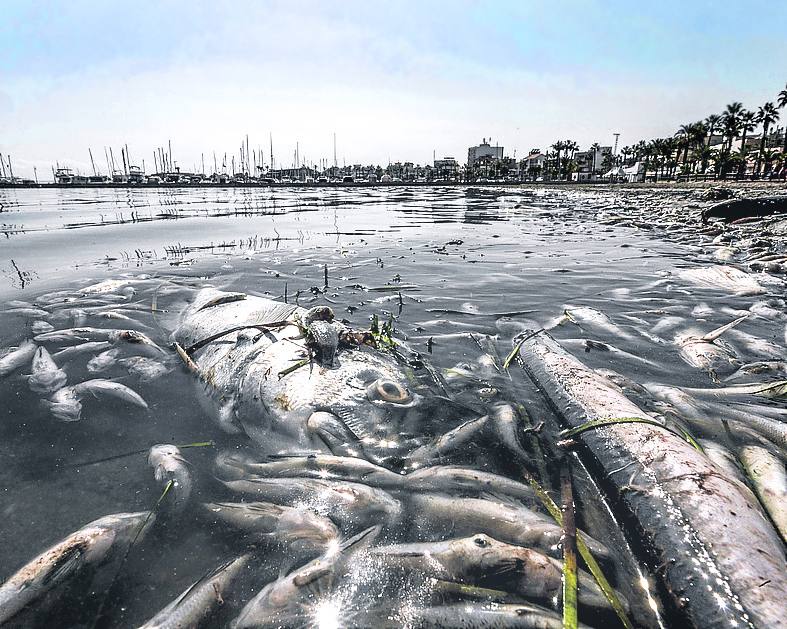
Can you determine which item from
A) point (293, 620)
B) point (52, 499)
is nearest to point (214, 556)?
point (293, 620)


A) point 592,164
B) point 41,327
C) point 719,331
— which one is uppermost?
point 592,164

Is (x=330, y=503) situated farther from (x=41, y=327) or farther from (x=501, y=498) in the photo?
(x=41, y=327)

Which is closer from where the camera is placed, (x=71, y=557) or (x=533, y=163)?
(x=71, y=557)

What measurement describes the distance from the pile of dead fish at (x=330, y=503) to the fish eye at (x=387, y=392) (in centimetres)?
1

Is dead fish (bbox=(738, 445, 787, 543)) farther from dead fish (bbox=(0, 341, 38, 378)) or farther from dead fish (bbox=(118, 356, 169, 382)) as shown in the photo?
dead fish (bbox=(0, 341, 38, 378))

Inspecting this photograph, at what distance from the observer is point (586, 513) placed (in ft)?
7.82

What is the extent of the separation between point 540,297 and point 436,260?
3760 mm

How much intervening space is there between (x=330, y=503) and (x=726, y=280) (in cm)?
843

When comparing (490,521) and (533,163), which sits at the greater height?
(533,163)

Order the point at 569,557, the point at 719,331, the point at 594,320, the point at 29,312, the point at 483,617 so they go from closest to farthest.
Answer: the point at 483,617 → the point at 569,557 → the point at 719,331 → the point at 594,320 → the point at 29,312

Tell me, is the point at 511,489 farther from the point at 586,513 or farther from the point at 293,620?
the point at 293,620

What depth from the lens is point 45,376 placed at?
3949 mm

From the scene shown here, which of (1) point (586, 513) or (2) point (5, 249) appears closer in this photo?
(1) point (586, 513)

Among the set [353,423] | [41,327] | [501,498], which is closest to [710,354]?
[501,498]
